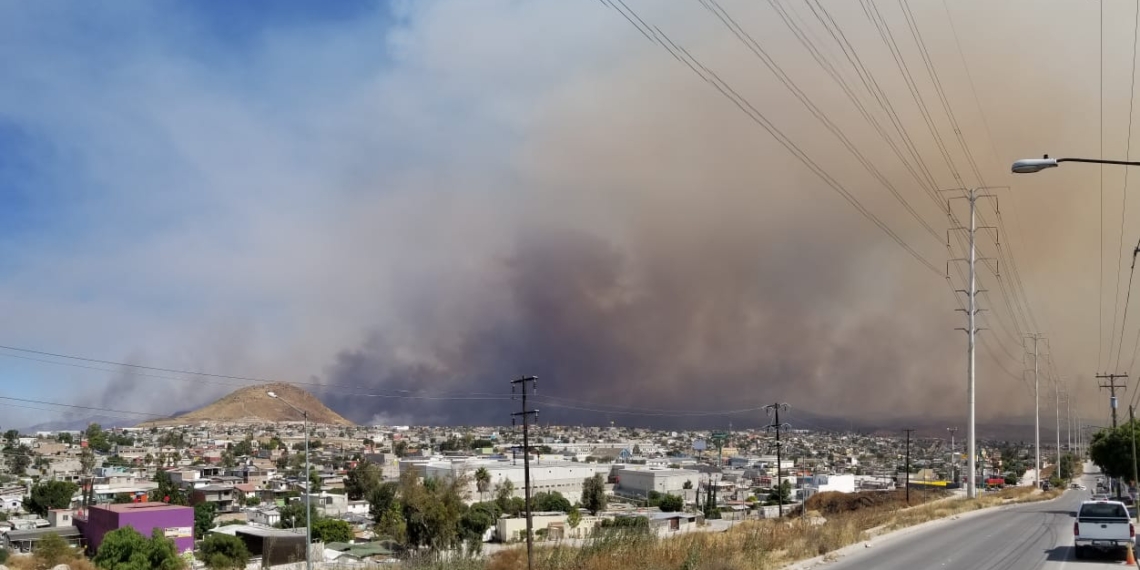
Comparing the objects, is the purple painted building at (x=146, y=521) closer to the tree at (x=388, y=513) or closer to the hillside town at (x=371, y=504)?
the hillside town at (x=371, y=504)

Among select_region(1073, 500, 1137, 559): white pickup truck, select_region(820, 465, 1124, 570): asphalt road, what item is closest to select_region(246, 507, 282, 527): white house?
select_region(820, 465, 1124, 570): asphalt road

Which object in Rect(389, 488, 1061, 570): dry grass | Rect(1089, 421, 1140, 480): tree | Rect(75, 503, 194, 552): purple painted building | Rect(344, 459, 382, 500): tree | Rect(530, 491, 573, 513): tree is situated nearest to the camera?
Rect(389, 488, 1061, 570): dry grass

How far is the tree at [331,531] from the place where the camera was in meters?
72.1

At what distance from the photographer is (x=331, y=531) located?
241 ft

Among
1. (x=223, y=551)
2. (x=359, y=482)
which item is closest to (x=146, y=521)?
(x=223, y=551)

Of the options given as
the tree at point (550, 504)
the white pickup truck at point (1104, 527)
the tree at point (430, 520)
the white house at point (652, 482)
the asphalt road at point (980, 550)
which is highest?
the white pickup truck at point (1104, 527)

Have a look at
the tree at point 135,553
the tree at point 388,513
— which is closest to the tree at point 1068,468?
the tree at point 388,513

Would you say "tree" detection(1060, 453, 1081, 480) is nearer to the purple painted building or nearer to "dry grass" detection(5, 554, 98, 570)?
the purple painted building

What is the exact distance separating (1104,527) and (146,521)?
2574 inches

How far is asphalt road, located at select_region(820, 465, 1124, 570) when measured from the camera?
65.6 feet

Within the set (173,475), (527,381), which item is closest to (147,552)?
(527,381)

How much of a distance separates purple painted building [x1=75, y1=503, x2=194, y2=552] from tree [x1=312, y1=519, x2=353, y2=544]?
1014 cm

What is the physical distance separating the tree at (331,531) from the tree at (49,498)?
1751 inches

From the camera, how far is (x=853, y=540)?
24.5 meters
